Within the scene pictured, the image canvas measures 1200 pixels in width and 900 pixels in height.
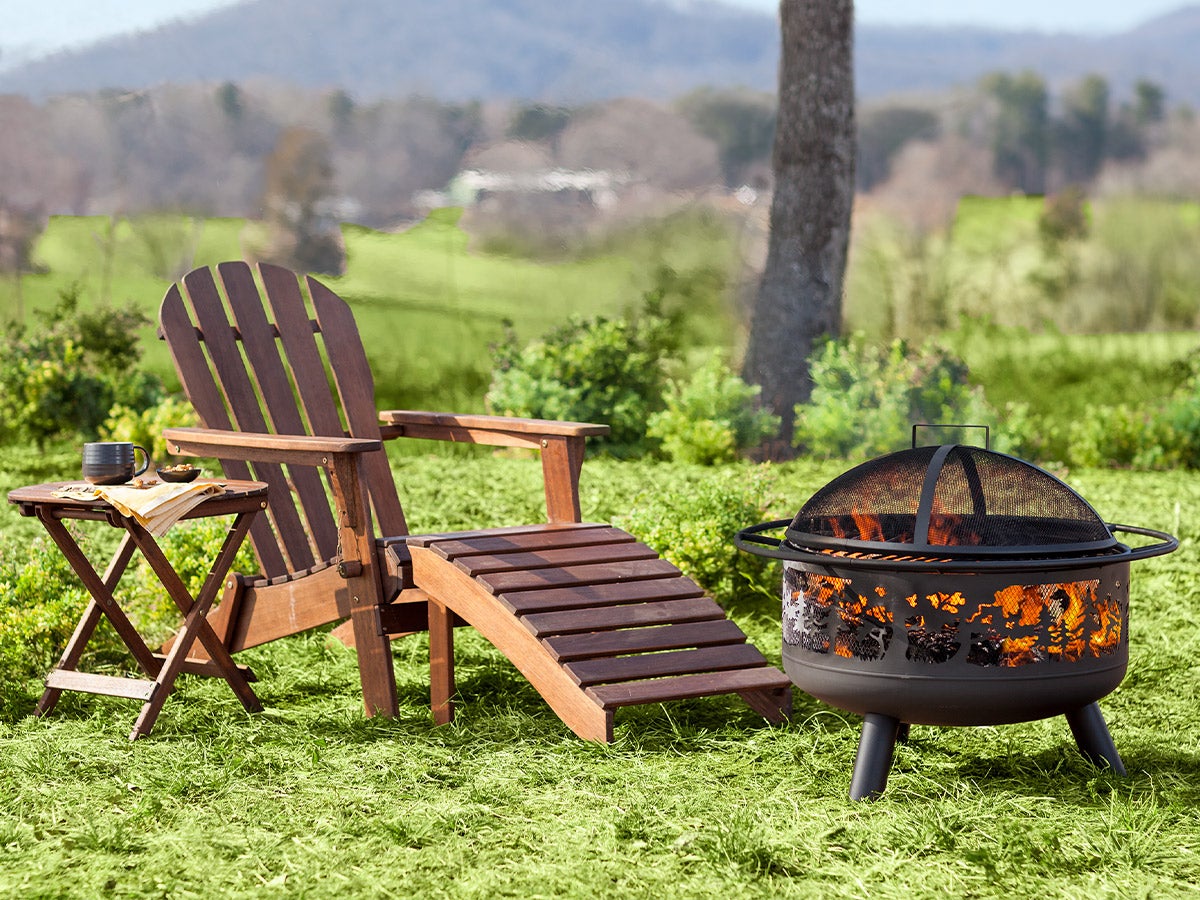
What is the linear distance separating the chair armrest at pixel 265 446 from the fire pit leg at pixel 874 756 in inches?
52.5

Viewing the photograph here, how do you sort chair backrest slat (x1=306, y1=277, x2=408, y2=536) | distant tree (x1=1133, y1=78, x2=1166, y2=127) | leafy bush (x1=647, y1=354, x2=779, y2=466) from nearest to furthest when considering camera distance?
chair backrest slat (x1=306, y1=277, x2=408, y2=536) < leafy bush (x1=647, y1=354, x2=779, y2=466) < distant tree (x1=1133, y1=78, x2=1166, y2=127)

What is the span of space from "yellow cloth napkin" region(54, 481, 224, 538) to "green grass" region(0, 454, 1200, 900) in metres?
0.53

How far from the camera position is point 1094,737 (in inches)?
110

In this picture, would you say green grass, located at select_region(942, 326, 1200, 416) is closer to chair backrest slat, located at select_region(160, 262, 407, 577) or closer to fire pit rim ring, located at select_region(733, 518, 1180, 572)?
chair backrest slat, located at select_region(160, 262, 407, 577)

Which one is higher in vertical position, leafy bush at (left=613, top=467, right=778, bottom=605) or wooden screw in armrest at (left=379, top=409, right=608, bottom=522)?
wooden screw in armrest at (left=379, top=409, right=608, bottom=522)

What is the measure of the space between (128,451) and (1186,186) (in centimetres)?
743

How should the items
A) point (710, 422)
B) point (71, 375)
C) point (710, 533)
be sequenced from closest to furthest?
1. point (710, 533)
2. point (710, 422)
3. point (71, 375)

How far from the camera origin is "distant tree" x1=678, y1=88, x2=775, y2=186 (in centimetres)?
858

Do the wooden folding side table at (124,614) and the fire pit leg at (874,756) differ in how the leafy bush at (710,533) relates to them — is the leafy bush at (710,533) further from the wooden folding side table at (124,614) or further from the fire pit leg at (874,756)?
the fire pit leg at (874,756)

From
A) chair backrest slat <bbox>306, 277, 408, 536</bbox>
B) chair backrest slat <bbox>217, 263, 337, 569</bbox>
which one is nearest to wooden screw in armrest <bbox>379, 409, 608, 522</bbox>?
chair backrest slat <bbox>306, 277, 408, 536</bbox>

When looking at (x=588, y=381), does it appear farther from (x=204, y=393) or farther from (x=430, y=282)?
(x=204, y=393)

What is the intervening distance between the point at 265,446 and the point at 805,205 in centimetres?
467

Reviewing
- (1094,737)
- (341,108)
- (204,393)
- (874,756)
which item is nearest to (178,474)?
(204,393)

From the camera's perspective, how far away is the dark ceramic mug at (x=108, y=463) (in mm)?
3250
